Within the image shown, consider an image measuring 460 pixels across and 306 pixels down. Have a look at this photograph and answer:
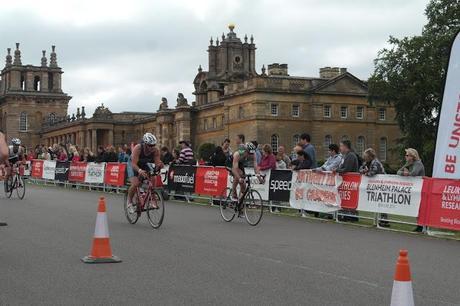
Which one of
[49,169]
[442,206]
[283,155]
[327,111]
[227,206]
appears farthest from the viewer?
[327,111]

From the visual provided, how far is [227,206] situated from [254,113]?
257 feet

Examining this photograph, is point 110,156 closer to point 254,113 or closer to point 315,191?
point 315,191

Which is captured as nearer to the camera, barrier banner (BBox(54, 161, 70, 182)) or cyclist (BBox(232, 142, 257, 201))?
cyclist (BBox(232, 142, 257, 201))

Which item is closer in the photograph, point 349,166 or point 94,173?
point 349,166

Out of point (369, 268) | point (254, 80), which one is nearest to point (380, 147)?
point (254, 80)

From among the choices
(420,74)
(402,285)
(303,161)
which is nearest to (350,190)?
(303,161)

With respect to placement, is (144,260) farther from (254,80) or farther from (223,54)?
(223,54)

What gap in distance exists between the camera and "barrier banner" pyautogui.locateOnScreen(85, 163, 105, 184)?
3212 cm

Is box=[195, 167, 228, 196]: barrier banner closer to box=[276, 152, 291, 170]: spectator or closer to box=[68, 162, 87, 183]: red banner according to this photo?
box=[276, 152, 291, 170]: spectator

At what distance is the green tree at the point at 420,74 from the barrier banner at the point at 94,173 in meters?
32.6

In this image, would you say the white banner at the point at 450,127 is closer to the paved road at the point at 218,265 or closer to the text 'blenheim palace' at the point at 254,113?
the paved road at the point at 218,265

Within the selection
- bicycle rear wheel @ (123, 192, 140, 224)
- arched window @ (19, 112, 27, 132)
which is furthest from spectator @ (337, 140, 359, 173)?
arched window @ (19, 112, 27, 132)

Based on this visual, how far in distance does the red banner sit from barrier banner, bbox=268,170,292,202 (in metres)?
15.2

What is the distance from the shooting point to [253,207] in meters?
16.8
